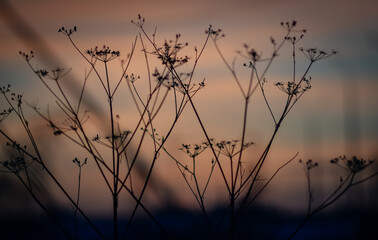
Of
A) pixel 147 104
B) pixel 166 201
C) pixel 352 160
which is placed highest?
pixel 147 104

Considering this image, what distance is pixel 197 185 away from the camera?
15.9ft

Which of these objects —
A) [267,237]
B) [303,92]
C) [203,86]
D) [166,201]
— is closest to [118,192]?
[166,201]

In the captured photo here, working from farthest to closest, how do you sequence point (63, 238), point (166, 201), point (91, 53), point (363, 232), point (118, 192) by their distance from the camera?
point (363, 232) < point (63, 238) < point (91, 53) < point (118, 192) < point (166, 201)

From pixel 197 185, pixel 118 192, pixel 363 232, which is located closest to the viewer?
pixel 118 192

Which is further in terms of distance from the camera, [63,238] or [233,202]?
[63,238]

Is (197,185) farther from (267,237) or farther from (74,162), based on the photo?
(267,237)

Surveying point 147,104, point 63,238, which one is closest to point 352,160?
point 147,104

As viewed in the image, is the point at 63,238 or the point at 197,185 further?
the point at 63,238

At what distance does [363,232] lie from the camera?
920 centimetres

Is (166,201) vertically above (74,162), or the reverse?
(74,162)

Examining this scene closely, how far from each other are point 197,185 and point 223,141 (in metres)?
0.59

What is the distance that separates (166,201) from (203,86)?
145 cm

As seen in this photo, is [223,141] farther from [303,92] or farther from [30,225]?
[30,225]

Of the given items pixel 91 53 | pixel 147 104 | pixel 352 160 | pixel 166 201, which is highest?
pixel 91 53
